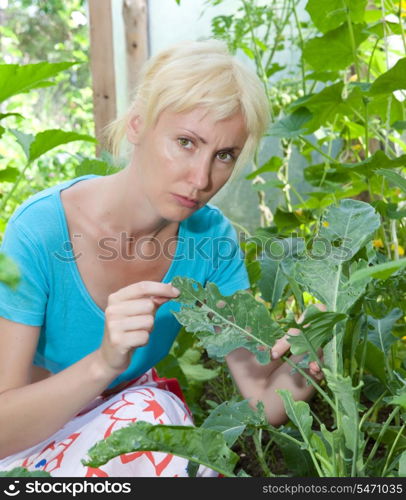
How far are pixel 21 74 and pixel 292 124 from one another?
1.95 ft

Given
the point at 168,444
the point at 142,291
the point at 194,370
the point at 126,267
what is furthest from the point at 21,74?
the point at 194,370

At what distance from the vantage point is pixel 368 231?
26.5 inches

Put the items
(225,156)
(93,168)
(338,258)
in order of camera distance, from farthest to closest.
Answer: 1. (93,168)
2. (225,156)
3. (338,258)

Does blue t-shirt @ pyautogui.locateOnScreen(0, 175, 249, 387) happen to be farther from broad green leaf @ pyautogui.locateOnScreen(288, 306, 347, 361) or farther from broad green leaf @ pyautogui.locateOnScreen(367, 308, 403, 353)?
broad green leaf @ pyautogui.locateOnScreen(288, 306, 347, 361)

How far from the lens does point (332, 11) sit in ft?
3.53

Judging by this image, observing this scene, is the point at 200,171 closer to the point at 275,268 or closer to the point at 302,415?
the point at 275,268

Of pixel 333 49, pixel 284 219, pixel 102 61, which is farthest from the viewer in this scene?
pixel 102 61

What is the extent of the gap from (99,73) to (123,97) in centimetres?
13

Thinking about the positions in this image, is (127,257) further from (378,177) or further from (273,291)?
(378,177)

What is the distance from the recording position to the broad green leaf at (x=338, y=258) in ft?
2.15

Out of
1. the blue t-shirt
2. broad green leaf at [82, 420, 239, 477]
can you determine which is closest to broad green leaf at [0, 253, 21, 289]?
broad green leaf at [82, 420, 239, 477]

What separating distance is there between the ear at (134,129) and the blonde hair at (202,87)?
0.04 ft

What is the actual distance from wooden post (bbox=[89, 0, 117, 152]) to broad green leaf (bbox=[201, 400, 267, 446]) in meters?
1.93

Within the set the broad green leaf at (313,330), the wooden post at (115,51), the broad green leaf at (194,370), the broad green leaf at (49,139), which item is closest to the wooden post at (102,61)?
the wooden post at (115,51)
